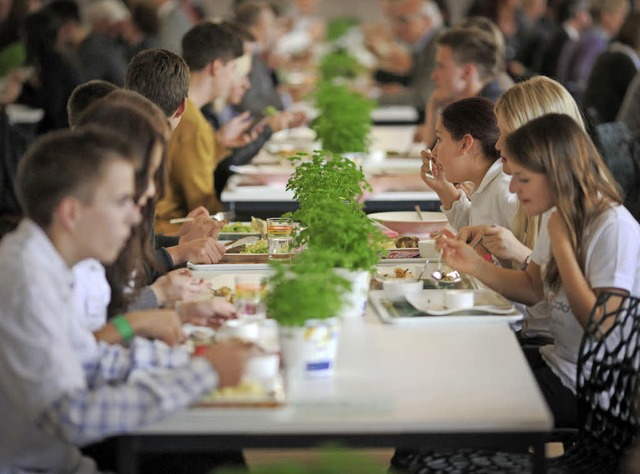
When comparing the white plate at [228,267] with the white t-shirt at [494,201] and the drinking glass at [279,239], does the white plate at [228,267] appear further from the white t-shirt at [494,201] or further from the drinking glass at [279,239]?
the white t-shirt at [494,201]

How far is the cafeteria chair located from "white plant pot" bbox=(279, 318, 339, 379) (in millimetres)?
340

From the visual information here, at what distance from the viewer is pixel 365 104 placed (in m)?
4.80

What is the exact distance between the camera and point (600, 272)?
7.89 feet

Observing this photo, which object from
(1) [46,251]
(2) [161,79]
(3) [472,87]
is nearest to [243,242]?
(2) [161,79]

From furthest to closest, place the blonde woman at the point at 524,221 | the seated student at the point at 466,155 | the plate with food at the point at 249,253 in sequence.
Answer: the seated student at the point at 466,155 < the plate with food at the point at 249,253 < the blonde woman at the point at 524,221

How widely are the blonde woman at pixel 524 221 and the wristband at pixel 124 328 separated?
1073 millimetres

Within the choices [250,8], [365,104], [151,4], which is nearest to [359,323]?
[365,104]

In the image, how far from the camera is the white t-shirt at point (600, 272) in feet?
7.86

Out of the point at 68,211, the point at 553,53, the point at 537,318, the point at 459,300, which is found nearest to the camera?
the point at 68,211

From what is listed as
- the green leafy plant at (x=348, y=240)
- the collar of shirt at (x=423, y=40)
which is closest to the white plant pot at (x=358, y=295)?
the green leafy plant at (x=348, y=240)

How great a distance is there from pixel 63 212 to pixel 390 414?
24.6 inches

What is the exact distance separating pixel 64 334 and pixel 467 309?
3.17ft

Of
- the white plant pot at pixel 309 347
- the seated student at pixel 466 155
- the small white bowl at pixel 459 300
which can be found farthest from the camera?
the seated student at pixel 466 155

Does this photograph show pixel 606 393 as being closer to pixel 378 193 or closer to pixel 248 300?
pixel 248 300
